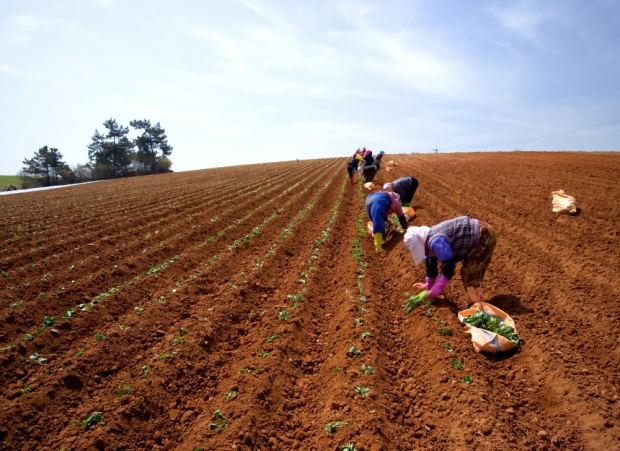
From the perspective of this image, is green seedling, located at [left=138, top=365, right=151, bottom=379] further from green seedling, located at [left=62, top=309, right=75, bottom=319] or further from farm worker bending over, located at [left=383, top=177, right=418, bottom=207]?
farm worker bending over, located at [left=383, top=177, right=418, bottom=207]

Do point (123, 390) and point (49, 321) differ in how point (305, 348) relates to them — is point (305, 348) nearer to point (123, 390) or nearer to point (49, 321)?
point (123, 390)

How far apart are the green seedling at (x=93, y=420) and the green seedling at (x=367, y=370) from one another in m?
2.80

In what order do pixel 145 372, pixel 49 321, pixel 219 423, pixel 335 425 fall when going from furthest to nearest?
pixel 49 321
pixel 145 372
pixel 219 423
pixel 335 425

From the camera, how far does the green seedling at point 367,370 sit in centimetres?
390

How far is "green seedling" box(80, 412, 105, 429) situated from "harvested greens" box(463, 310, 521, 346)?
4.42 metres

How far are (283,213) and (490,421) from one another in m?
10.8

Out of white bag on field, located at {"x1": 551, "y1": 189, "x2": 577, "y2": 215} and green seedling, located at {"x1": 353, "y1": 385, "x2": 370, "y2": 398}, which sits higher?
white bag on field, located at {"x1": 551, "y1": 189, "x2": 577, "y2": 215}

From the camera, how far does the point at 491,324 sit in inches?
173

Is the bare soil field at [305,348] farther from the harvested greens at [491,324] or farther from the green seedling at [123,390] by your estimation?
the harvested greens at [491,324]

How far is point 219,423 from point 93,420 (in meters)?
1.35

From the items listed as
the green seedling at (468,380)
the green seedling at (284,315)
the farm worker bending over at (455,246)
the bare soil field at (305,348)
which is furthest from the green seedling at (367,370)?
the green seedling at (284,315)

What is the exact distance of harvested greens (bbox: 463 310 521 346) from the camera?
13.9 feet

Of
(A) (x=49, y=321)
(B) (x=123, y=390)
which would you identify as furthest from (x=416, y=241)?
(A) (x=49, y=321)

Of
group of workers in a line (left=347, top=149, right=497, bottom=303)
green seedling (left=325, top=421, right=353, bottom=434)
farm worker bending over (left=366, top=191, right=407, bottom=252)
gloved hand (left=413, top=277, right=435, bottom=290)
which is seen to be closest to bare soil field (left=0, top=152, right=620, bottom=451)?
green seedling (left=325, top=421, right=353, bottom=434)
